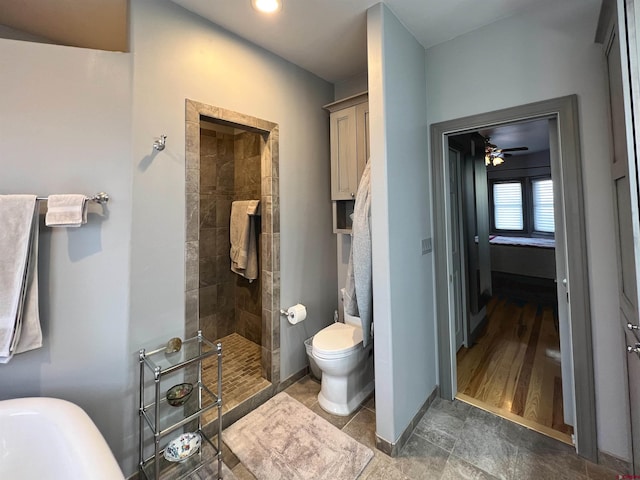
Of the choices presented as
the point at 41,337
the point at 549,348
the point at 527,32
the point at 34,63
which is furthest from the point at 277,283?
the point at 549,348

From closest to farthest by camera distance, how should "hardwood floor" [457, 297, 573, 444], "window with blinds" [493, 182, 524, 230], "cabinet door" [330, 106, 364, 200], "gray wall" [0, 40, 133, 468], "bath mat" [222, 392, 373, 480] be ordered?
"gray wall" [0, 40, 133, 468] < "bath mat" [222, 392, 373, 480] < "hardwood floor" [457, 297, 573, 444] < "cabinet door" [330, 106, 364, 200] < "window with blinds" [493, 182, 524, 230]

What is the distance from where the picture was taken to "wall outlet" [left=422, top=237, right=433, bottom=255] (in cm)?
205

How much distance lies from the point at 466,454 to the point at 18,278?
2.56m

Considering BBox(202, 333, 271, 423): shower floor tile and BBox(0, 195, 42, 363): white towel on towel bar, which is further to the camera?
BBox(202, 333, 271, 423): shower floor tile

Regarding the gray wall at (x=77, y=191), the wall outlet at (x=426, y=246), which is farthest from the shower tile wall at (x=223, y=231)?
the wall outlet at (x=426, y=246)

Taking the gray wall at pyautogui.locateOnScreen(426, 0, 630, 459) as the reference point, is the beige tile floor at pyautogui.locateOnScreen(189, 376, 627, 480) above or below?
below

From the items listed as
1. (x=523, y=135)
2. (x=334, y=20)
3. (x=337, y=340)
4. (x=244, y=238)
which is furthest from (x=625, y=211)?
(x=523, y=135)

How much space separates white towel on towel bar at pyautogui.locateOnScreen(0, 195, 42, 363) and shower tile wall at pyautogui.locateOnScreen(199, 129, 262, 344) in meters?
1.76

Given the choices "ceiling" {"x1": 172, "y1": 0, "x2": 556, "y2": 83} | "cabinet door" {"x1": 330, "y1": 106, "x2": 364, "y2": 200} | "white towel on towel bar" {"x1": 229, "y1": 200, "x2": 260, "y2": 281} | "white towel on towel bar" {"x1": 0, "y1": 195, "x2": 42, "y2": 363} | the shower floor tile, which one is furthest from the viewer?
"white towel on towel bar" {"x1": 229, "y1": 200, "x2": 260, "y2": 281}

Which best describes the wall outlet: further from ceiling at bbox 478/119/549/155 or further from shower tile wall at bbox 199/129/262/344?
ceiling at bbox 478/119/549/155

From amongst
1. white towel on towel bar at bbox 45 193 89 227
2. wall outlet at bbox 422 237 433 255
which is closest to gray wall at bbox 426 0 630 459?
wall outlet at bbox 422 237 433 255

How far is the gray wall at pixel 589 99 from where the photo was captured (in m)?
1.53

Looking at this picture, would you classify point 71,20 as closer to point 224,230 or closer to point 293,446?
point 224,230

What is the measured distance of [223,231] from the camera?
127 inches
